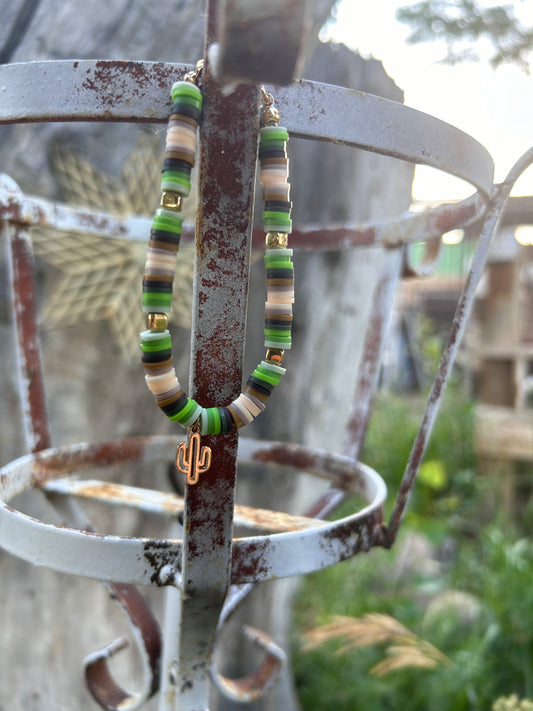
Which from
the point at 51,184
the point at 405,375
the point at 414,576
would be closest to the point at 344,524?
the point at 51,184

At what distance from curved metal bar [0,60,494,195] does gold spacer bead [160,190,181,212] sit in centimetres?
6

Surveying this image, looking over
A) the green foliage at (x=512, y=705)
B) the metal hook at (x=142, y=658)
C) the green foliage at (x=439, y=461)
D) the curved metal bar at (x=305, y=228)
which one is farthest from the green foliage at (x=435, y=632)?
the curved metal bar at (x=305, y=228)

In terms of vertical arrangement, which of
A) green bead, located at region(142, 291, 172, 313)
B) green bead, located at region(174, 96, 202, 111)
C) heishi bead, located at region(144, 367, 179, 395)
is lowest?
heishi bead, located at region(144, 367, 179, 395)

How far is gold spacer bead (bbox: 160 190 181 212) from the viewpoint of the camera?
0.50 m

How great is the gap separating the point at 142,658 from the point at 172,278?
1.70 ft

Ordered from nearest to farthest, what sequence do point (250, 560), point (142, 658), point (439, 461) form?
point (250, 560), point (142, 658), point (439, 461)

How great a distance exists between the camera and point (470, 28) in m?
1.35

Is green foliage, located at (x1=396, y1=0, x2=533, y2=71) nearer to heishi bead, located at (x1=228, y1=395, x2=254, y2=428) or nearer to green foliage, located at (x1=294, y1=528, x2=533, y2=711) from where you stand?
heishi bead, located at (x1=228, y1=395, x2=254, y2=428)

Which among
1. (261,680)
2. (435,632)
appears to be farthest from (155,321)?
(435,632)

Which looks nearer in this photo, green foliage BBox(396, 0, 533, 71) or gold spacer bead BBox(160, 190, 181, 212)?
gold spacer bead BBox(160, 190, 181, 212)

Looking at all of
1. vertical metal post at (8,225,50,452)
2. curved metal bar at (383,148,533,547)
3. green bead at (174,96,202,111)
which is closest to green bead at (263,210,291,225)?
green bead at (174,96,202,111)

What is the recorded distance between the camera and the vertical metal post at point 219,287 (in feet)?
1.64

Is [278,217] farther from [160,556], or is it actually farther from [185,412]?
[160,556]

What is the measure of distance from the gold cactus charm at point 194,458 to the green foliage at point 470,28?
1.19 metres
